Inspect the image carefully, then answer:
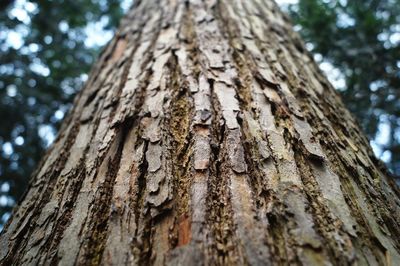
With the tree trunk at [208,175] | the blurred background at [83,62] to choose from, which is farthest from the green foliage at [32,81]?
the tree trunk at [208,175]

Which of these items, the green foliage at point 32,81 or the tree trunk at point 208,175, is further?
the green foliage at point 32,81

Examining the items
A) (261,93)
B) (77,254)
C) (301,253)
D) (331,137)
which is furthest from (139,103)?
(301,253)

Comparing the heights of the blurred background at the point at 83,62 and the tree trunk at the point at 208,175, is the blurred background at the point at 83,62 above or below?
below

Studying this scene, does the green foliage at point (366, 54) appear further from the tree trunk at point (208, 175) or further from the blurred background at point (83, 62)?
the tree trunk at point (208, 175)

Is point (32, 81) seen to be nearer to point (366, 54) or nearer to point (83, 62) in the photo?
point (83, 62)

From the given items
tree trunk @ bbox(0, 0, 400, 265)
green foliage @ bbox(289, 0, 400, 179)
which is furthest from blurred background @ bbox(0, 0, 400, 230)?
tree trunk @ bbox(0, 0, 400, 265)
